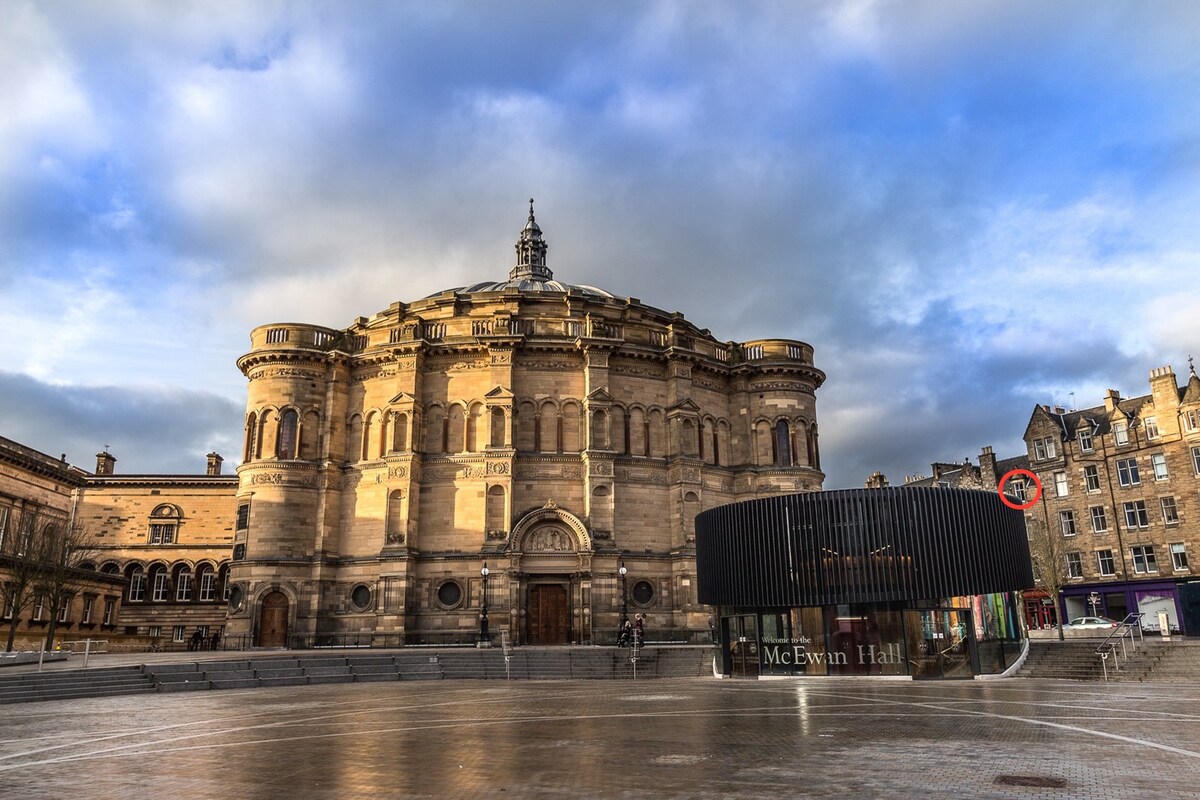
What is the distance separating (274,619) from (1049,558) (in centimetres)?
4787

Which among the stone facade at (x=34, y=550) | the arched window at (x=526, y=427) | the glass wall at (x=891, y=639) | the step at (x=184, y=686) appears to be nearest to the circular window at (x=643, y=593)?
the arched window at (x=526, y=427)

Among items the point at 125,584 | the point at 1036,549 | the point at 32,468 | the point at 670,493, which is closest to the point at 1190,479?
the point at 1036,549

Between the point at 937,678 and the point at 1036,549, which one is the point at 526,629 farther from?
the point at 1036,549

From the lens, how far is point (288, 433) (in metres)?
48.3

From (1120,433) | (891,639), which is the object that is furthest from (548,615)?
(1120,433)

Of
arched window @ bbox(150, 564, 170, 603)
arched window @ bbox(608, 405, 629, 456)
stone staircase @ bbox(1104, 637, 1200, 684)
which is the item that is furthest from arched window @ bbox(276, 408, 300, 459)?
stone staircase @ bbox(1104, 637, 1200, 684)

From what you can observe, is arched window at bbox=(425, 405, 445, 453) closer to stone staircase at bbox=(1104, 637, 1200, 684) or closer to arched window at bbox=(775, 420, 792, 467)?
arched window at bbox=(775, 420, 792, 467)

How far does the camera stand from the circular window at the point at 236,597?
1797 inches

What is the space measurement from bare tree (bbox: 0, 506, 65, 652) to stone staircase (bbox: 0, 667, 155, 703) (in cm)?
1543

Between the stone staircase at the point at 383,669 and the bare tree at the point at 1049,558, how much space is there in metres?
30.1

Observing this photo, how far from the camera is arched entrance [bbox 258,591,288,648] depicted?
45.4m

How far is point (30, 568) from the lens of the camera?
139ft

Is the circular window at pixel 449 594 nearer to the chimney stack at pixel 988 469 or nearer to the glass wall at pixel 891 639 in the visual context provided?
the glass wall at pixel 891 639

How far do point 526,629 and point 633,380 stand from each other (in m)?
15.4
